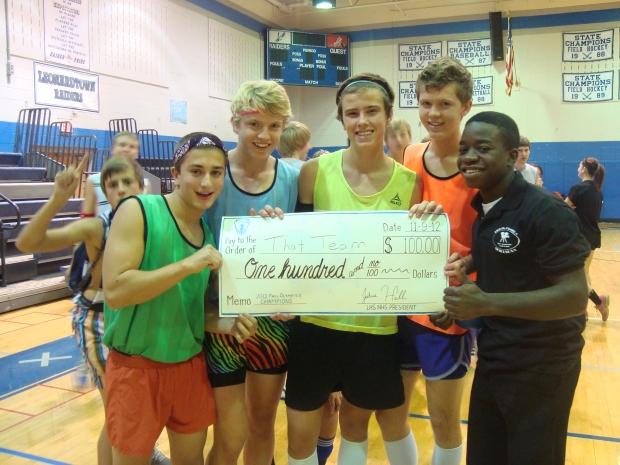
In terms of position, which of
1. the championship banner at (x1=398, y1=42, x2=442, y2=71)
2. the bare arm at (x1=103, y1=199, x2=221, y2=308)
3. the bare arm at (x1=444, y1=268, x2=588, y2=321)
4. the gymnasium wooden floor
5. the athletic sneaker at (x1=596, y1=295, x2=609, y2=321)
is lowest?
the gymnasium wooden floor

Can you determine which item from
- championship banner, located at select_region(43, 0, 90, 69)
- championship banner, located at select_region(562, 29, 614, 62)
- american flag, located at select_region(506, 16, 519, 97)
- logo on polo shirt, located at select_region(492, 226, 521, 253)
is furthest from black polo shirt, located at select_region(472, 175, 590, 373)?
championship banner, located at select_region(562, 29, 614, 62)

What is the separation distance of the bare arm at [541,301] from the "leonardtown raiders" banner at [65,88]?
974 cm

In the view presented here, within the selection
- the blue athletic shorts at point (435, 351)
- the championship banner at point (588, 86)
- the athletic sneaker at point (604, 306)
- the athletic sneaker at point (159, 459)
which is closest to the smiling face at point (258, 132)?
the blue athletic shorts at point (435, 351)

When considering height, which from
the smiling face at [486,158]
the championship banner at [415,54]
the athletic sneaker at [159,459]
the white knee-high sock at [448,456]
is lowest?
the athletic sneaker at [159,459]

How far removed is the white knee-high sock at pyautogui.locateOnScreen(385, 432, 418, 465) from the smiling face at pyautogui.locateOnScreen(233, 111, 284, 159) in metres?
1.27

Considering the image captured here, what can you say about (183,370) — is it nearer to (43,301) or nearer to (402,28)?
(43,301)

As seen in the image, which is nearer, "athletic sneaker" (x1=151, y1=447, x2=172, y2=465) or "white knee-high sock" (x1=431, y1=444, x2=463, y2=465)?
"white knee-high sock" (x1=431, y1=444, x2=463, y2=465)

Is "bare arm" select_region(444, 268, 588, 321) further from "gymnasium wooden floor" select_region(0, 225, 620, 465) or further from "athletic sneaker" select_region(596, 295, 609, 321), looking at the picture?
"athletic sneaker" select_region(596, 295, 609, 321)

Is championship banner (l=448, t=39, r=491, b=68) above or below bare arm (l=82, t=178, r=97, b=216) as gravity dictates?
above

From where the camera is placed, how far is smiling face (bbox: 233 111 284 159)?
210 cm

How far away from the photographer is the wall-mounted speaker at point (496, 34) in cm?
1416

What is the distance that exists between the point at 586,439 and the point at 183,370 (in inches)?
100

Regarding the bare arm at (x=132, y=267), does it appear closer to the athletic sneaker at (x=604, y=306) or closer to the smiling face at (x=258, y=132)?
the smiling face at (x=258, y=132)

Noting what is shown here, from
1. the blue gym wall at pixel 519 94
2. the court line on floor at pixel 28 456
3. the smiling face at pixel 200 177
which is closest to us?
the smiling face at pixel 200 177
